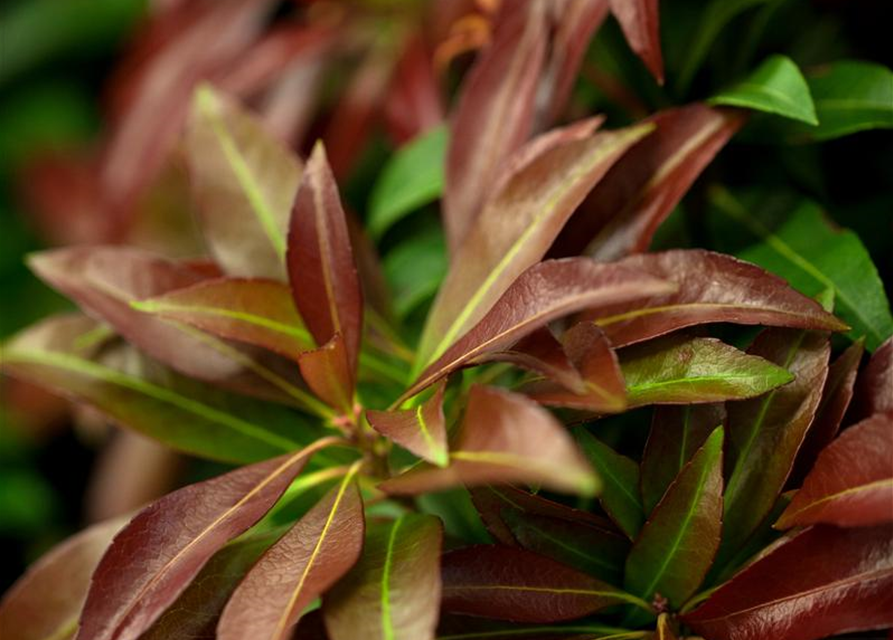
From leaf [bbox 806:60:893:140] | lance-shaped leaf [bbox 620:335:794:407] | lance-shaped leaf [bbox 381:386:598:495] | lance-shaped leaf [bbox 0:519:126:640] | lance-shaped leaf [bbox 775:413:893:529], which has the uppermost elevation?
leaf [bbox 806:60:893:140]

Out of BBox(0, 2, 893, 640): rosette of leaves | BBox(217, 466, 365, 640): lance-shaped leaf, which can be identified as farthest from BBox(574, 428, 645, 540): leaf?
BBox(217, 466, 365, 640): lance-shaped leaf

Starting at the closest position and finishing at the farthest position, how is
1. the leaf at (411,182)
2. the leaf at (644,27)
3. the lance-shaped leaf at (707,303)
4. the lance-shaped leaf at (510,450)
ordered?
1. the lance-shaped leaf at (510,450)
2. the lance-shaped leaf at (707,303)
3. the leaf at (644,27)
4. the leaf at (411,182)

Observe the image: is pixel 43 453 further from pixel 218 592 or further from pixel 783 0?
pixel 783 0

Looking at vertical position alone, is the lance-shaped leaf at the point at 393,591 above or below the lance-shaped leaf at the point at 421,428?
below

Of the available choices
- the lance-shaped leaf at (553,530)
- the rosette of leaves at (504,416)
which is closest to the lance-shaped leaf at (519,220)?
the rosette of leaves at (504,416)

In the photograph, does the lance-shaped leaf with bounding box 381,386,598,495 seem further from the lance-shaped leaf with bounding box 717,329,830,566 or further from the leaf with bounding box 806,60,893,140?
the leaf with bounding box 806,60,893,140

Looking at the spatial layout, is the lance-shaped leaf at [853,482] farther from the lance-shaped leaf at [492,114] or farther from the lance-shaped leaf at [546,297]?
the lance-shaped leaf at [492,114]

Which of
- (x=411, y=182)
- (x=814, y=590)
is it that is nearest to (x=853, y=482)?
(x=814, y=590)
